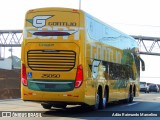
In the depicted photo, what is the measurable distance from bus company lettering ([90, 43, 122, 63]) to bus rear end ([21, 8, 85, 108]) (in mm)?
1390

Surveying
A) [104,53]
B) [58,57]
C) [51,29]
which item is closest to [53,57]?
[58,57]

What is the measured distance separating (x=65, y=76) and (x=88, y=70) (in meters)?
1.12

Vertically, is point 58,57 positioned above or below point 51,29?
below

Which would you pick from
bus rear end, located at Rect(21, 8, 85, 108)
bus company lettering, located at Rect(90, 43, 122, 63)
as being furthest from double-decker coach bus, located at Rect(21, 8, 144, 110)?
bus company lettering, located at Rect(90, 43, 122, 63)

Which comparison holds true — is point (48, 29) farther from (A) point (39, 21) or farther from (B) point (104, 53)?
(B) point (104, 53)

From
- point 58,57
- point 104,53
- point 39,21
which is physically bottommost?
point 58,57

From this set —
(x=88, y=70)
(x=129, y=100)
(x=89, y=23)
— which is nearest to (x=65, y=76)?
(x=88, y=70)

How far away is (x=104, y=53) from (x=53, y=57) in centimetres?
403

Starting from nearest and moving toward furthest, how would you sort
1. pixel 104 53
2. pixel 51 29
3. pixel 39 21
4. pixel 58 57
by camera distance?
pixel 58 57 < pixel 51 29 < pixel 39 21 < pixel 104 53

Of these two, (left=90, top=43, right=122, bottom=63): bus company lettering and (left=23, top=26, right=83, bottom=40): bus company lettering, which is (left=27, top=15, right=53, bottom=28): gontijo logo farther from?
(left=90, top=43, right=122, bottom=63): bus company lettering

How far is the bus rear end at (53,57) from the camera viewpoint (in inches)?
698

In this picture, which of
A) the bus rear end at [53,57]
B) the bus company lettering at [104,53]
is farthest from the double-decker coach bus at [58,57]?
the bus company lettering at [104,53]

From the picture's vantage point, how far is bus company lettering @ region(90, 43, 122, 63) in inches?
760

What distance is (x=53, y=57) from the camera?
17.9m
